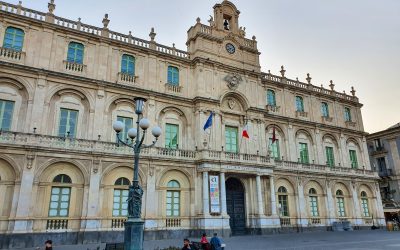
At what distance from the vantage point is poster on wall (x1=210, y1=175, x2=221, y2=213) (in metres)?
24.8

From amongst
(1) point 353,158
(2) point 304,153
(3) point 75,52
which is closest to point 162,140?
(3) point 75,52

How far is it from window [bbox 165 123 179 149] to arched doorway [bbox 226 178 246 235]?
593cm

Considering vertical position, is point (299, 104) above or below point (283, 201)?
above

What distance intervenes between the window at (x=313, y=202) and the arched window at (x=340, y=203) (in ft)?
10.1

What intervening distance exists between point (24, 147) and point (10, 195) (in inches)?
119

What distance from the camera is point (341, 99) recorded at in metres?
38.9

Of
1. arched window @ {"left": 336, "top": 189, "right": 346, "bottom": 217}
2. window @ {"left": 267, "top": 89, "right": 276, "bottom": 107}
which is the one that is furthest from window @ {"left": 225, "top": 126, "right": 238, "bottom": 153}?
arched window @ {"left": 336, "top": 189, "right": 346, "bottom": 217}

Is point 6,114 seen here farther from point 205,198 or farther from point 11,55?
point 205,198

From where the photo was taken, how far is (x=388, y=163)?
43375 millimetres

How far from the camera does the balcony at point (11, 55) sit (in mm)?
21312

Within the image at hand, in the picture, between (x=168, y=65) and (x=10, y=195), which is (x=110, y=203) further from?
(x=168, y=65)

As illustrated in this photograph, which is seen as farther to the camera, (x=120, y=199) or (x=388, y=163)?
(x=388, y=163)

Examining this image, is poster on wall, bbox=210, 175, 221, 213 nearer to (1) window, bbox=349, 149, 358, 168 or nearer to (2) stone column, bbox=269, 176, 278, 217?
(2) stone column, bbox=269, 176, 278, 217

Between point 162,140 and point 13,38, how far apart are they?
12972 mm
